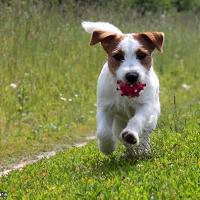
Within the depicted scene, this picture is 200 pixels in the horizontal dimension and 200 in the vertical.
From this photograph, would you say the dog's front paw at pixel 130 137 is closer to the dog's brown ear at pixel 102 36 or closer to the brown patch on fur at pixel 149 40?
the brown patch on fur at pixel 149 40

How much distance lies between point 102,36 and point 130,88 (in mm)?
657

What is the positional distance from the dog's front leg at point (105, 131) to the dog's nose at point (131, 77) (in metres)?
0.74

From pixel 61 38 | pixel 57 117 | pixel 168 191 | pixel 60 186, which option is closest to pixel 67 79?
pixel 61 38

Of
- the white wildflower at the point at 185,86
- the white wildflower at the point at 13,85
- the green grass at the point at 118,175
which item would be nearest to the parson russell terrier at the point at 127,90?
the green grass at the point at 118,175

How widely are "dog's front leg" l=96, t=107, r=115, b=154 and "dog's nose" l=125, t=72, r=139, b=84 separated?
0.74 meters

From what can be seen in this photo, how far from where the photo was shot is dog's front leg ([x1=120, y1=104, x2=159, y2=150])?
21.7 ft

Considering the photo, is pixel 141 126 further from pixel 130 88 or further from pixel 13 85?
pixel 13 85

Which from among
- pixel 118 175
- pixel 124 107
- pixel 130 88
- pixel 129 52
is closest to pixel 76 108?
pixel 124 107

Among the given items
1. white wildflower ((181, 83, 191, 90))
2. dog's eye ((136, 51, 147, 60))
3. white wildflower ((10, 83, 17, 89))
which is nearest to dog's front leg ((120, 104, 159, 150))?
dog's eye ((136, 51, 147, 60))

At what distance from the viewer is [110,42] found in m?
7.16

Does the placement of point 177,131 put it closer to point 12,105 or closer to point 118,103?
point 118,103

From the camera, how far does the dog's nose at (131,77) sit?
6613mm

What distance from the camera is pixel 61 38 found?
1498 cm

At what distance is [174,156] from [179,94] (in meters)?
10.0
